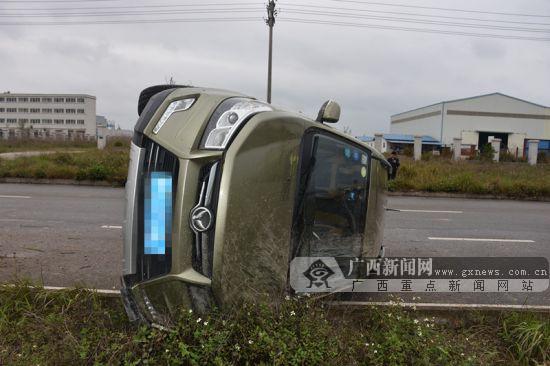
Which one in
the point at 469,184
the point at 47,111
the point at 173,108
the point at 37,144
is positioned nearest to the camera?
the point at 173,108

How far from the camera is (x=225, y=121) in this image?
2281 millimetres

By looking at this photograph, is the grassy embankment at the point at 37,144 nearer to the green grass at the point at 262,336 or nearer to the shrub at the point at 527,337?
the green grass at the point at 262,336

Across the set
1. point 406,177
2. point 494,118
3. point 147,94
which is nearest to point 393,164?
point 406,177

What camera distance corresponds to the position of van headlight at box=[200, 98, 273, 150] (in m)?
2.22

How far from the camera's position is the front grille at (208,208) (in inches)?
85.7

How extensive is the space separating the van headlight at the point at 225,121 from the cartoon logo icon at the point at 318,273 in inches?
42.2

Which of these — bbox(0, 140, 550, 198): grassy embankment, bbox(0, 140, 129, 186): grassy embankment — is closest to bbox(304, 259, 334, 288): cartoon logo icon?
bbox(0, 140, 550, 198): grassy embankment

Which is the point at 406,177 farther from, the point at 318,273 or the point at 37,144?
the point at 37,144

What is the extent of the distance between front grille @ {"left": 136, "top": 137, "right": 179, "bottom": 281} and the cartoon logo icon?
0.95m

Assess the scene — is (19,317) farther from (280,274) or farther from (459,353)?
(459,353)

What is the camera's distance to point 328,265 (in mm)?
2902

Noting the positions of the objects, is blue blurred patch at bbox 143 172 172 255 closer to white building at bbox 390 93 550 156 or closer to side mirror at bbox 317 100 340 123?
side mirror at bbox 317 100 340 123

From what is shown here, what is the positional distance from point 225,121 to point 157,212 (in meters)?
0.62

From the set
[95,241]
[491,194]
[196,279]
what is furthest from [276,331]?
[491,194]
